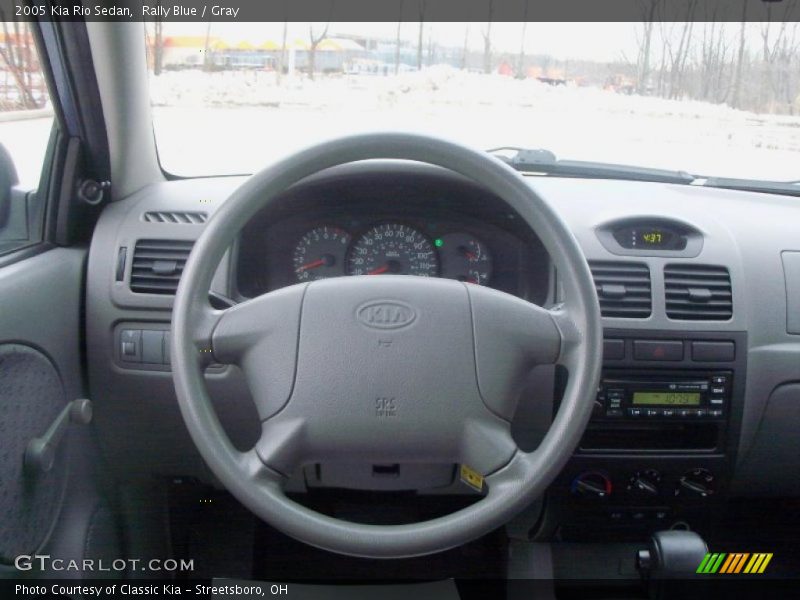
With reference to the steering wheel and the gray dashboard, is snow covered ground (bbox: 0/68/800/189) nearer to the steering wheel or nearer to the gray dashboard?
the gray dashboard

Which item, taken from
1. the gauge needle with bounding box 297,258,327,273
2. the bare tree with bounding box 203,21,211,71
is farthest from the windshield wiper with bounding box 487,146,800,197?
the bare tree with bounding box 203,21,211,71

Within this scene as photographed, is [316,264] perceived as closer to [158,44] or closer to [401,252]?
[401,252]

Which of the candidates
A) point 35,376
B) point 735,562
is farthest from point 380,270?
point 735,562

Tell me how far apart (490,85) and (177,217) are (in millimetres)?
961

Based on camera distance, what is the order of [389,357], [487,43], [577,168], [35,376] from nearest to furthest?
[389,357]
[35,376]
[487,43]
[577,168]

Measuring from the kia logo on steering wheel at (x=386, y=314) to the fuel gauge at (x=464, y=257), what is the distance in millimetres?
699

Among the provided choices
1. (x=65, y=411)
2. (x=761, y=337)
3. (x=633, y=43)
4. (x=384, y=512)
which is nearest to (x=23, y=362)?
(x=65, y=411)

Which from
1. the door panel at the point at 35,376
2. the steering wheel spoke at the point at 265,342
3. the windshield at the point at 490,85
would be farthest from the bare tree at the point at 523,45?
the door panel at the point at 35,376

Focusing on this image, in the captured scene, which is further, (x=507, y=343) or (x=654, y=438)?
(x=654, y=438)

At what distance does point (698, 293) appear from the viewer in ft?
7.97

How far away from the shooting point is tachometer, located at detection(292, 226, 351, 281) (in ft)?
7.88

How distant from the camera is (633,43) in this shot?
2430 millimetres

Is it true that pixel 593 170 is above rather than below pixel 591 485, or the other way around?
above

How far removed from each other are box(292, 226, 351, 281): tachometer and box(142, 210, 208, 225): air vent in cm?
30
